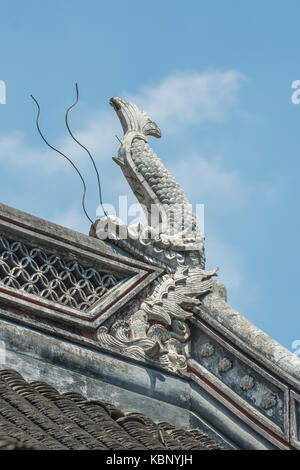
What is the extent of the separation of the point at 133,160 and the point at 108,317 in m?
2.02

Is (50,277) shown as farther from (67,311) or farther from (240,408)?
(240,408)

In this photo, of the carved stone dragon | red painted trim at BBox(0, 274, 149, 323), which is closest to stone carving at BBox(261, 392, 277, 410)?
the carved stone dragon

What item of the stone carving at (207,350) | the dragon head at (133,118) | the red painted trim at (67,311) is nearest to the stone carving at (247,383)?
the stone carving at (207,350)

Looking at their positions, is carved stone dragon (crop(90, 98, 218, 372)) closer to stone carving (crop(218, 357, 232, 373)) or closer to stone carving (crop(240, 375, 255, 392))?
stone carving (crop(218, 357, 232, 373))

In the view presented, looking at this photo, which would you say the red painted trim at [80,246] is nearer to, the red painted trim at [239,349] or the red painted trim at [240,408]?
the red painted trim at [239,349]

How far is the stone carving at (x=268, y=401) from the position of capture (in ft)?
45.6

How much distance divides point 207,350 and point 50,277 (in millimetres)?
1677

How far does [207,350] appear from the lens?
14391 millimetres

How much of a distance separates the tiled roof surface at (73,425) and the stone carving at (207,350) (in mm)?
772

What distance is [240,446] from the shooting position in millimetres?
13844

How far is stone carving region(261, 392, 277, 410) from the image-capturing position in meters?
13.9
